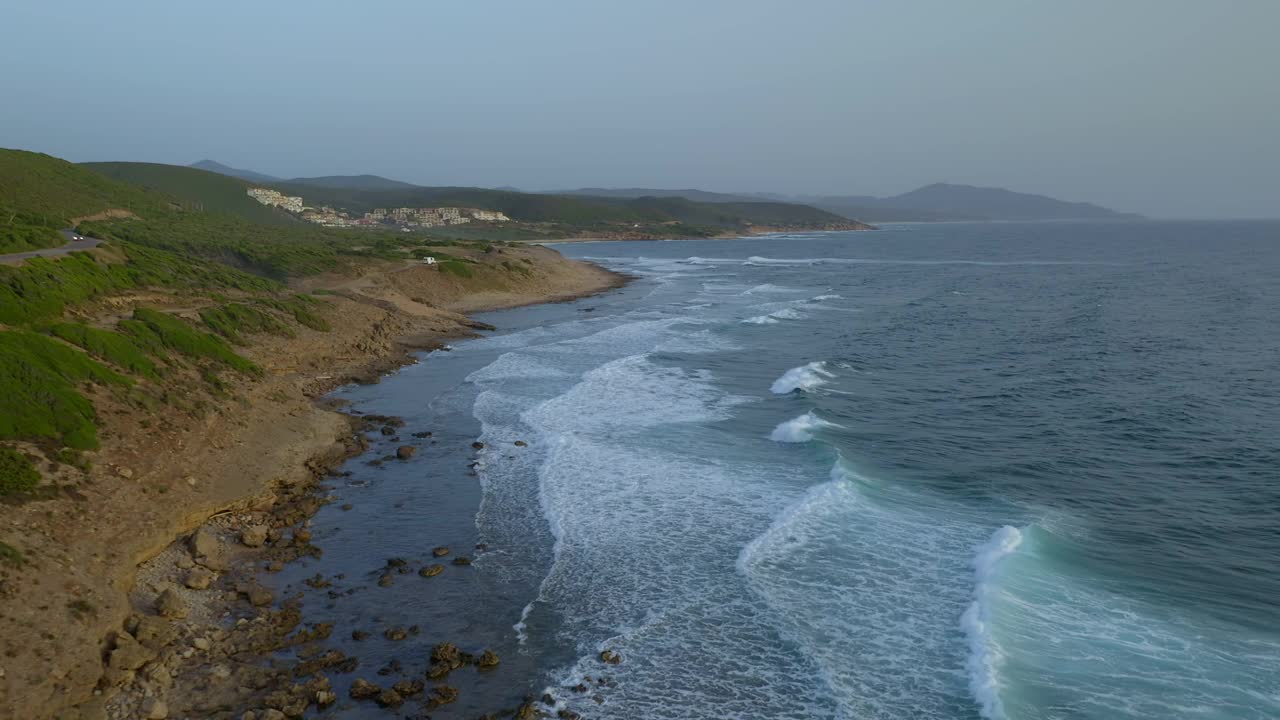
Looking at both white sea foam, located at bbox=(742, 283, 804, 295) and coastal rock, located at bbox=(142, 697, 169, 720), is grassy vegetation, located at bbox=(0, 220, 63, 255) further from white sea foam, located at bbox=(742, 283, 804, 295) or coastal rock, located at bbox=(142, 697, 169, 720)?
white sea foam, located at bbox=(742, 283, 804, 295)

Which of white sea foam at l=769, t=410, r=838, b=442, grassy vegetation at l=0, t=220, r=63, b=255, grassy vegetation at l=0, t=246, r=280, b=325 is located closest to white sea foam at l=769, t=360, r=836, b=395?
white sea foam at l=769, t=410, r=838, b=442

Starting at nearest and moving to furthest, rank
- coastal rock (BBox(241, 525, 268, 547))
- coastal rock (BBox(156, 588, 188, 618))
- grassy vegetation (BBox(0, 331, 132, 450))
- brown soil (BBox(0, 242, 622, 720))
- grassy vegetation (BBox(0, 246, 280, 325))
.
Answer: brown soil (BBox(0, 242, 622, 720)), coastal rock (BBox(156, 588, 188, 618)), coastal rock (BBox(241, 525, 268, 547)), grassy vegetation (BBox(0, 331, 132, 450)), grassy vegetation (BBox(0, 246, 280, 325))

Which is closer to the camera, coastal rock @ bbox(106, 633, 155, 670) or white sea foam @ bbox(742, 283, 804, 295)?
coastal rock @ bbox(106, 633, 155, 670)

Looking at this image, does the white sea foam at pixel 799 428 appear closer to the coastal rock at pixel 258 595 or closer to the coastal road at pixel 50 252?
the coastal rock at pixel 258 595

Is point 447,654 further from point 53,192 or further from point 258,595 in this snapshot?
point 53,192

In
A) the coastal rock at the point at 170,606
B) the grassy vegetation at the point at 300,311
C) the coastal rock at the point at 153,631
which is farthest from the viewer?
the grassy vegetation at the point at 300,311

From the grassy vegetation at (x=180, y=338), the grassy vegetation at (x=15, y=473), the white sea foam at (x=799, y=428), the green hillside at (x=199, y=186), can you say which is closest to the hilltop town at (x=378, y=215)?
the green hillside at (x=199, y=186)

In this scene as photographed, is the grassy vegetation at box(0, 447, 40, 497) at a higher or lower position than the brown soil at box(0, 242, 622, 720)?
higher

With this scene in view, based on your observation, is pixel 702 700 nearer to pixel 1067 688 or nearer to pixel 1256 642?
pixel 1067 688
